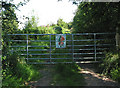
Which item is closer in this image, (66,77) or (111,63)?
(66,77)

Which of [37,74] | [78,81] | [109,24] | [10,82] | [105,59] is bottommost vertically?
[10,82]

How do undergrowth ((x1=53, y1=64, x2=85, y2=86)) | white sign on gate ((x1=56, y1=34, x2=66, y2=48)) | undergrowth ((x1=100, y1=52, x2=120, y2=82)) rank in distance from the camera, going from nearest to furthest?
undergrowth ((x1=53, y1=64, x2=85, y2=86)), white sign on gate ((x1=56, y1=34, x2=66, y2=48)), undergrowth ((x1=100, y1=52, x2=120, y2=82))

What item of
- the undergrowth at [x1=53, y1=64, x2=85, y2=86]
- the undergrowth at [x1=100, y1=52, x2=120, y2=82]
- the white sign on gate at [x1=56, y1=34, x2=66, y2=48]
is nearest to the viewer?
the undergrowth at [x1=53, y1=64, x2=85, y2=86]

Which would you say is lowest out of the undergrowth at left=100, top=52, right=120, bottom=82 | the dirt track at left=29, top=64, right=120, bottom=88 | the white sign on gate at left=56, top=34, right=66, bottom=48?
Result: the undergrowth at left=100, top=52, right=120, bottom=82

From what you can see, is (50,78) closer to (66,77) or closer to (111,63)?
(66,77)

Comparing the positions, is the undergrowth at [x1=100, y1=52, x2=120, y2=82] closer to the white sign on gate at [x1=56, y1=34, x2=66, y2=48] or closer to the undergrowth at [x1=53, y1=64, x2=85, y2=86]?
the white sign on gate at [x1=56, y1=34, x2=66, y2=48]

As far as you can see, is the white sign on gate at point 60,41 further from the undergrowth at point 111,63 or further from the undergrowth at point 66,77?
the undergrowth at point 111,63

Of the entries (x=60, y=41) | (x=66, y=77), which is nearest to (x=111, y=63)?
(x=60, y=41)

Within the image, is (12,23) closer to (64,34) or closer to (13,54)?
(13,54)

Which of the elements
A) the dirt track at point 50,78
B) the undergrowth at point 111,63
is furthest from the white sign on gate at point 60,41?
the undergrowth at point 111,63

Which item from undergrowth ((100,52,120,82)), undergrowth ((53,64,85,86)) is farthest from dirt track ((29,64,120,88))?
undergrowth ((100,52,120,82))

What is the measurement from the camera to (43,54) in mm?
1233

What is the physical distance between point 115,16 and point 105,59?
209 cm

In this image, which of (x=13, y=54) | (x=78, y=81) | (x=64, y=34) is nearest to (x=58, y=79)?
(x=78, y=81)
